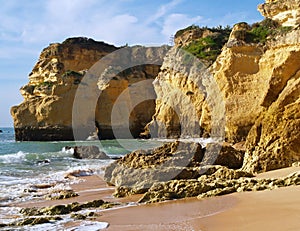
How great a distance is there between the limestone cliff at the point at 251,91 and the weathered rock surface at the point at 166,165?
0.95 m

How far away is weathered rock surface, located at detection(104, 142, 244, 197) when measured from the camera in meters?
8.36

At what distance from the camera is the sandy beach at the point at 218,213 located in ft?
13.9

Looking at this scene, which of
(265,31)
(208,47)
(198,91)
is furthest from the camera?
(208,47)

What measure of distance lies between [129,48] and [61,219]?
5019 cm

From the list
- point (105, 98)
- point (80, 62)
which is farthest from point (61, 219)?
point (80, 62)

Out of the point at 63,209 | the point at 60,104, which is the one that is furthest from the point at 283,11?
the point at 60,104

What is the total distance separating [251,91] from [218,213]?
13.5m

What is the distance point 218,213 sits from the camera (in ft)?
16.6

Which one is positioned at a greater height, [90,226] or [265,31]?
[265,31]

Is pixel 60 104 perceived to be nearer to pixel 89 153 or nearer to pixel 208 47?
pixel 208 47

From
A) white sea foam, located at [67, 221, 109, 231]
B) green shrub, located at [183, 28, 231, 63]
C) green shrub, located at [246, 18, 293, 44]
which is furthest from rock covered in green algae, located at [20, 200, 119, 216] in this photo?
green shrub, located at [183, 28, 231, 63]

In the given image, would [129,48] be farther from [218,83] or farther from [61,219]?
[61,219]

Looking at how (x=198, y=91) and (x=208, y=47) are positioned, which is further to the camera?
(x=208, y=47)

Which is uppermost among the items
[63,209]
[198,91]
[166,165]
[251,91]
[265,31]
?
[265,31]
